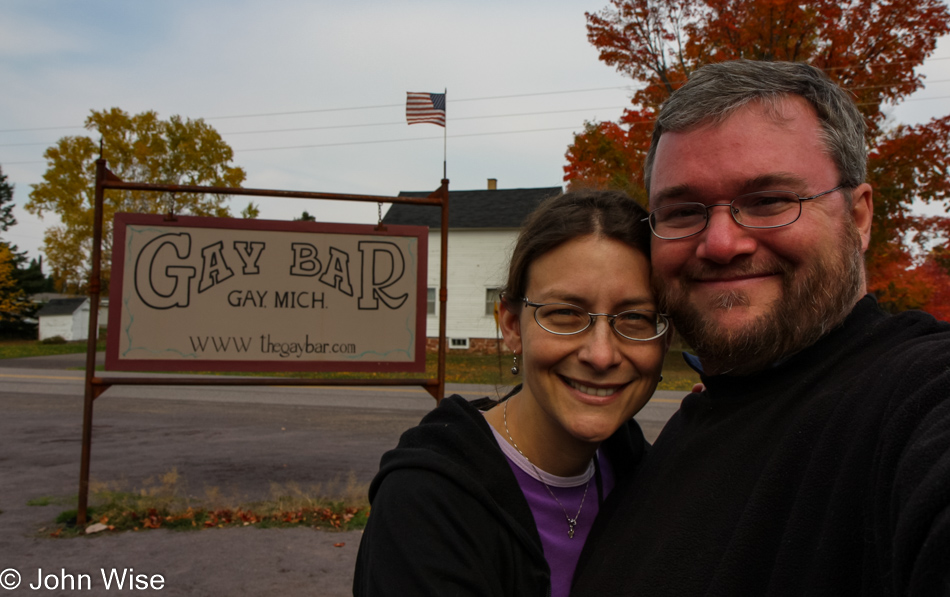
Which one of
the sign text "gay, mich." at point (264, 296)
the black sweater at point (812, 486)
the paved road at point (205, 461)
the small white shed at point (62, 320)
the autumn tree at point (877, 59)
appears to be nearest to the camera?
the black sweater at point (812, 486)

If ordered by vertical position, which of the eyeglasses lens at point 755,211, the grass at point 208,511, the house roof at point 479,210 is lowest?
the grass at point 208,511

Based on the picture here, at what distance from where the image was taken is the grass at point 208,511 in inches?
225

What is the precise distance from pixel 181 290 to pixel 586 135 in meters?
12.9

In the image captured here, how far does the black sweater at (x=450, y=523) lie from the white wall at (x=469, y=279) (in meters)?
27.1

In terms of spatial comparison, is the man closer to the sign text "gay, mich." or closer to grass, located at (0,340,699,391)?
the sign text "gay, mich."

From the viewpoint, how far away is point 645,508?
1551 mm

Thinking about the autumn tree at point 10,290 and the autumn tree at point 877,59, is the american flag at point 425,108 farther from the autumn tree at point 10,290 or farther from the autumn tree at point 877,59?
the autumn tree at point 10,290

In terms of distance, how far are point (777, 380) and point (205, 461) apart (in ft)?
26.4

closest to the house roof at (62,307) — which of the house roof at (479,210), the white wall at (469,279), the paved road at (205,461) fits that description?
the house roof at (479,210)

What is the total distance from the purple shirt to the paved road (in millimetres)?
641

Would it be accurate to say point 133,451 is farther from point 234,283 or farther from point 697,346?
point 697,346

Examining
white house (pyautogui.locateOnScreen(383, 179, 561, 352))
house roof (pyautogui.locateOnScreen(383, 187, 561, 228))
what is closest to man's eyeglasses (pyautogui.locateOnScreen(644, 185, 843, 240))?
white house (pyautogui.locateOnScreen(383, 179, 561, 352))

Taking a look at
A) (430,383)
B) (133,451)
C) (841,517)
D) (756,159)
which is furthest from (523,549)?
(133,451)

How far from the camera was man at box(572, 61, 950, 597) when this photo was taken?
101cm
